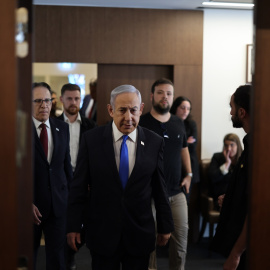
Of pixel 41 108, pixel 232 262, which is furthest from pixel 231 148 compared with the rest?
pixel 232 262

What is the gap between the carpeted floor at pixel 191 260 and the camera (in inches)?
223

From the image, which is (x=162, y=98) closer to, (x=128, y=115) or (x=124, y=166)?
(x=128, y=115)

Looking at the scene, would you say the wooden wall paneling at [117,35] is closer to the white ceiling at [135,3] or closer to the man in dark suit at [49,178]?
the white ceiling at [135,3]

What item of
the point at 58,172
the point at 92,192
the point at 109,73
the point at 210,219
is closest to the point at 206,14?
the point at 109,73

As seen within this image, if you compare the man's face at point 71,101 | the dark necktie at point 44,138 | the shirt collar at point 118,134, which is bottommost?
the dark necktie at point 44,138

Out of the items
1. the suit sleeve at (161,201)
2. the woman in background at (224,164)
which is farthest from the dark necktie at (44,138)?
the woman in background at (224,164)

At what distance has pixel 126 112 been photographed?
3.13 meters

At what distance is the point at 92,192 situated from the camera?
309 centimetres

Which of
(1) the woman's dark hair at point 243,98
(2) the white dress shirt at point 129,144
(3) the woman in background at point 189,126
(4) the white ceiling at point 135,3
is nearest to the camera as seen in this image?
(1) the woman's dark hair at point 243,98

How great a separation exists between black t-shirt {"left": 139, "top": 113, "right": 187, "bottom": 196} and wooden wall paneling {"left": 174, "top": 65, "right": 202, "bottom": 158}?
189cm
